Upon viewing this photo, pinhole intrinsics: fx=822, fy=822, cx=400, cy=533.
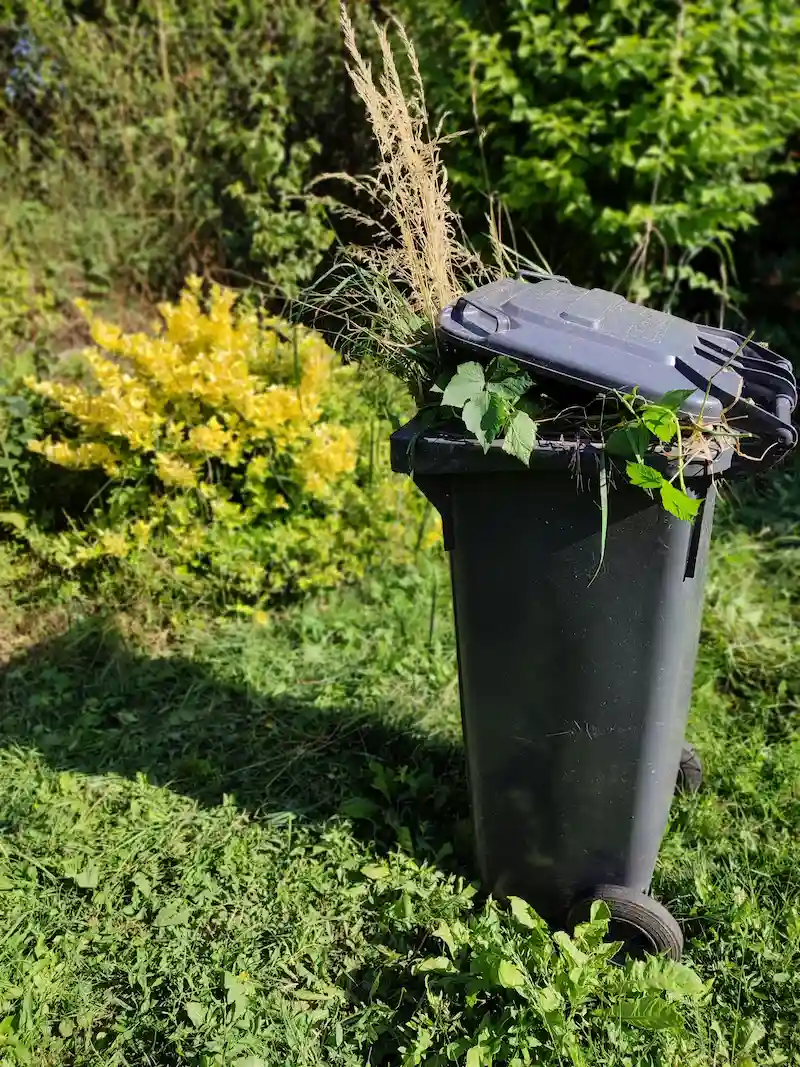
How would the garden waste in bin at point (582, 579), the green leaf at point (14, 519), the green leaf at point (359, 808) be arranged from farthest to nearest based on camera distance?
the green leaf at point (14, 519)
the green leaf at point (359, 808)
the garden waste in bin at point (582, 579)

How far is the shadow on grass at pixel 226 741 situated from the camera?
2.54 metres

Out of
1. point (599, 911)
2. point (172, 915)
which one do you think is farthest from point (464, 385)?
point (172, 915)

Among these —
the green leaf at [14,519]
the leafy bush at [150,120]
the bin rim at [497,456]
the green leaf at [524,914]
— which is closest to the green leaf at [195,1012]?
the green leaf at [524,914]

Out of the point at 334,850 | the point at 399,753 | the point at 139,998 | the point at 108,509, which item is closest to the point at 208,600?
the point at 108,509

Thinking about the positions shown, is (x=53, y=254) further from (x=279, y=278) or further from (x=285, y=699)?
(x=285, y=699)

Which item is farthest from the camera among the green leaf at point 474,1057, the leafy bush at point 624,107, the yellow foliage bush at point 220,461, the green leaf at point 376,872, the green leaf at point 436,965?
the leafy bush at point 624,107

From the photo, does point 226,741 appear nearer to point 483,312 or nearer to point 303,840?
point 303,840

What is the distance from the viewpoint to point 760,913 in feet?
7.09

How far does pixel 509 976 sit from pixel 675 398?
127 centimetres

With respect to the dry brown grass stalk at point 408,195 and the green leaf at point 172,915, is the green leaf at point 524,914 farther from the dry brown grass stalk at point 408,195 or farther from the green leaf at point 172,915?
the dry brown grass stalk at point 408,195

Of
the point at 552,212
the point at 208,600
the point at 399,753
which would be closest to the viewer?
the point at 399,753

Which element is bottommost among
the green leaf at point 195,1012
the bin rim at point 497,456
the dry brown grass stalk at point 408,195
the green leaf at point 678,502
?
the green leaf at point 195,1012

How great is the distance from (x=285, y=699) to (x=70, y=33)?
496cm

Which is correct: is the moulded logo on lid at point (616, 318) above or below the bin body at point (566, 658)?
above
